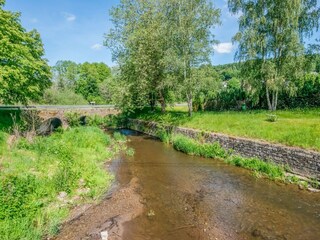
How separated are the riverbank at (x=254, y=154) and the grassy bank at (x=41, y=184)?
7381 millimetres

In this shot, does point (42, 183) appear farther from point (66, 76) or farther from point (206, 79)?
point (66, 76)

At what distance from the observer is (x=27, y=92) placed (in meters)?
24.6

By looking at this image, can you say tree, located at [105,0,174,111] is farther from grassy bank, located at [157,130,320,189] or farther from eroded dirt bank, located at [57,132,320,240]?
eroded dirt bank, located at [57,132,320,240]

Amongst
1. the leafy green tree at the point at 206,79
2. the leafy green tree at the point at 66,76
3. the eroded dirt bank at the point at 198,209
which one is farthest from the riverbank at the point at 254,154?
the leafy green tree at the point at 66,76

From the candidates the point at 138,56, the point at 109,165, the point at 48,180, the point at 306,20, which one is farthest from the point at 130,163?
the point at 306,20

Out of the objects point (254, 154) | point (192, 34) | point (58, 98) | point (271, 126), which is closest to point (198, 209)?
point (254, 154)

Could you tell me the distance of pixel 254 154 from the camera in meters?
16.5

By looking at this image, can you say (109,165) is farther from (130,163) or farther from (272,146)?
(272,146)

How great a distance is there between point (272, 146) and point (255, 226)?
24.0 ft

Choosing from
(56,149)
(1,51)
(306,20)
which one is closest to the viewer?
(56,149)

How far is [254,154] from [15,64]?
21602 mm

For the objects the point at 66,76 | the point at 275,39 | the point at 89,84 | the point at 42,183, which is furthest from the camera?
the point at 66,76

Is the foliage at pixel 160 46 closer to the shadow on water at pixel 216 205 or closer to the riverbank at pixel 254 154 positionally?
the riverbank at pixel 254 154

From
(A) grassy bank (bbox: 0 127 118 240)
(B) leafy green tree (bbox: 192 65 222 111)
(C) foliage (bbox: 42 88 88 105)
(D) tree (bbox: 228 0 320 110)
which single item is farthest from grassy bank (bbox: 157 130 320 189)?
(C) foliage (bbox: 42 88 88 105)
